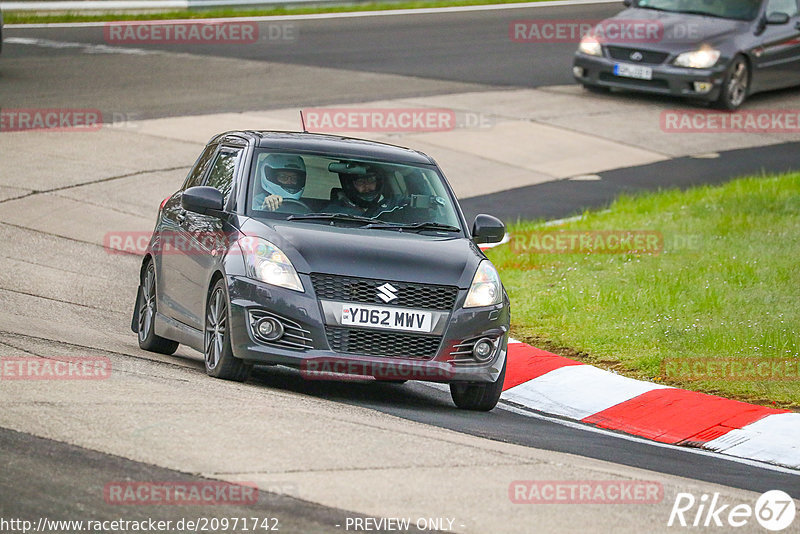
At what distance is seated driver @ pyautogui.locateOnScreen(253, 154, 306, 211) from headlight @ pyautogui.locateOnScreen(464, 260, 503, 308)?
4.60 ft

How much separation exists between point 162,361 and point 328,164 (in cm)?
180

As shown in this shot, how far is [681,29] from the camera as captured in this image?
23.4 meters

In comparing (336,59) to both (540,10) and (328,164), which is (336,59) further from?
(328,164)

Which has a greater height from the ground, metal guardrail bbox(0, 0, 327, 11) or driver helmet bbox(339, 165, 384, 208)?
driver helmet bbox(339, 165, 384, 208)

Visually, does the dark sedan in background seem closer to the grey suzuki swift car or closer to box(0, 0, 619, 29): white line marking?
box(0, 0, 619, 29): white line marking

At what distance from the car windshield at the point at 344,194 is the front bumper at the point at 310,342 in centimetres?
86

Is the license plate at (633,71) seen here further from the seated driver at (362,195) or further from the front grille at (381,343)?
the front grille at (381,343)

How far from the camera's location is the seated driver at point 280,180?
981cm

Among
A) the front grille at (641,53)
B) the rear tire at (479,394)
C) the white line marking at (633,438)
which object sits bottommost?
the front grille at (641,53)

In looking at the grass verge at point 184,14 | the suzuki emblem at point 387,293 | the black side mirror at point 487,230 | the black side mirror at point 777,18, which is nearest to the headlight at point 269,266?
the suzuki emblem at point 387,293

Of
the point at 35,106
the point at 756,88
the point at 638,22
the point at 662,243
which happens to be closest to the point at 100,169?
the point at 35,106

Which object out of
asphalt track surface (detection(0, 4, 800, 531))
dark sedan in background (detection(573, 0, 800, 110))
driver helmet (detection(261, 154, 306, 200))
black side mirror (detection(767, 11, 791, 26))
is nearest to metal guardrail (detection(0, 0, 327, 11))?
asphalt track surface (detection(0, 4, 800, 531))

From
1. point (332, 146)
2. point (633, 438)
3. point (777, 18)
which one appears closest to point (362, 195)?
point (332, 146)

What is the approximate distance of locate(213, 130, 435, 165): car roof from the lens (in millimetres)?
10172
